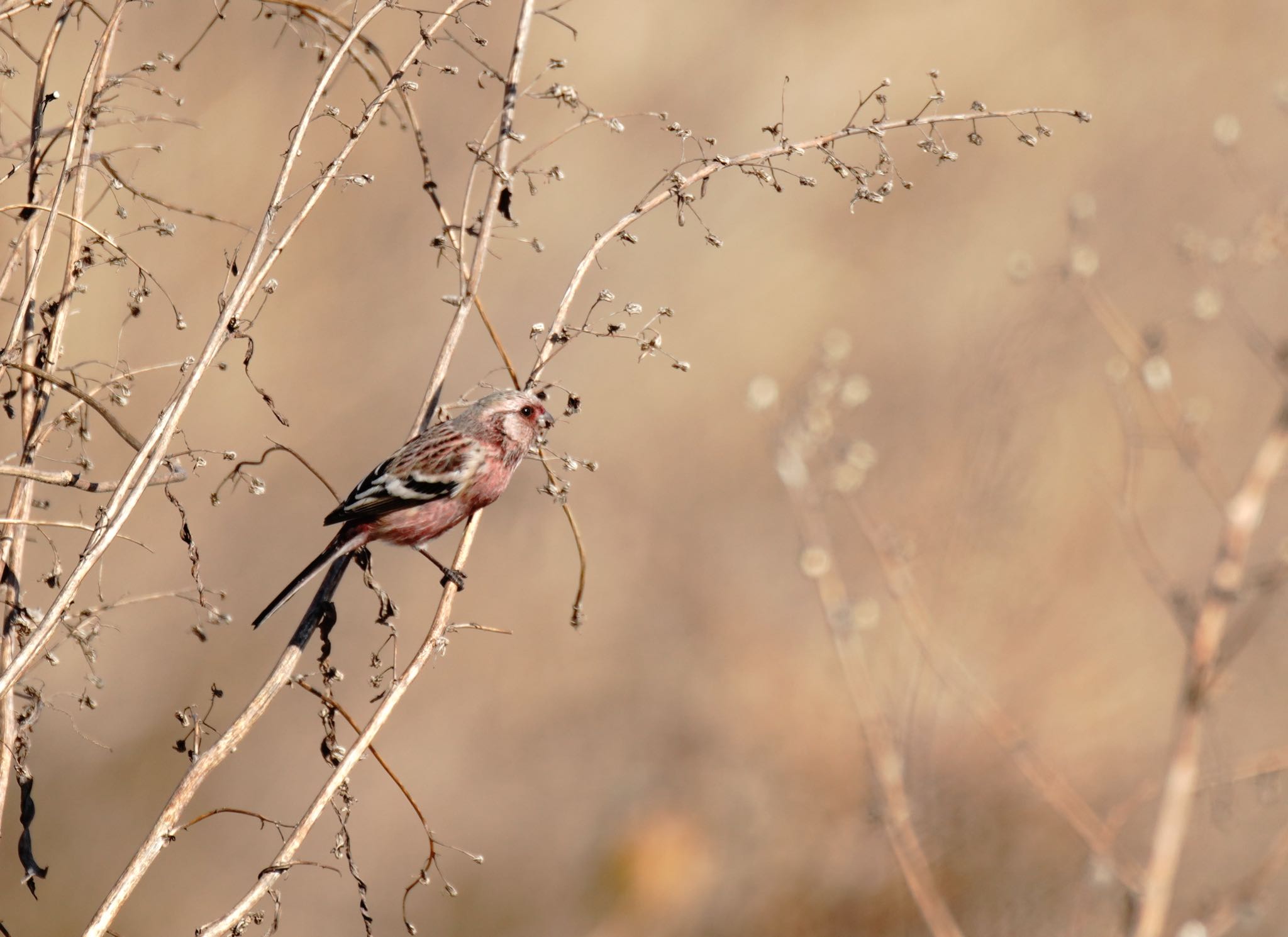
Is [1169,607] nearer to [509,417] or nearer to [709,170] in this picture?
[709,170]

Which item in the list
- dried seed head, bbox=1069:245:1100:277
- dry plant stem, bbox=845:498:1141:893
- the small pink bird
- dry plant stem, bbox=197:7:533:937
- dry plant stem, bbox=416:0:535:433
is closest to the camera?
dry plant stem, bbox=197:7:533:937

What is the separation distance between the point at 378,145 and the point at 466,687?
150 inches

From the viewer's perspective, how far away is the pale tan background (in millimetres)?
7480

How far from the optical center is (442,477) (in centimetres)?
445

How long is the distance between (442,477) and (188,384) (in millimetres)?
2153

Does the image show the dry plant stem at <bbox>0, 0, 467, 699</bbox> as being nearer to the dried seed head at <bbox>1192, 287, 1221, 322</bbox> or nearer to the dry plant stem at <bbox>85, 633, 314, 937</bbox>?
the dry plant stem at <bbox>85, 633, 314, 937</bbox>

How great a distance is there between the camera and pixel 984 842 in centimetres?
681

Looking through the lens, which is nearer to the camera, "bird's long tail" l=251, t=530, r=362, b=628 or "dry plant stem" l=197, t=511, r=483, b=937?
"dry plant stem" l=197, t=511, r=483, b=937

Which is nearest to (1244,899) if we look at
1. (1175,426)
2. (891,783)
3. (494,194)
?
(891,783)

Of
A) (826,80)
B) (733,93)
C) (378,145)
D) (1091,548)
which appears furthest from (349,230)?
(1091,548)

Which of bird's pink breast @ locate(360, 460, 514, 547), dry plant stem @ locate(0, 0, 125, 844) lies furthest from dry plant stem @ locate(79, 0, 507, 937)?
bird's pink breast @ locate(360, 460, 514, 547)

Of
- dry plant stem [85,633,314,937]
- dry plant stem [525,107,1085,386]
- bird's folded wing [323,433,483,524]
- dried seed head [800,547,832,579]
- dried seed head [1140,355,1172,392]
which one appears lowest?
dry plant stem [85,633,314,937]

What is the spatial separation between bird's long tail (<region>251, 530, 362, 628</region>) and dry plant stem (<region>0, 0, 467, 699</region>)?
0.71 m

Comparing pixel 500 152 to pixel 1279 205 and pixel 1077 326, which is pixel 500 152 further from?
pixel 1077 326
